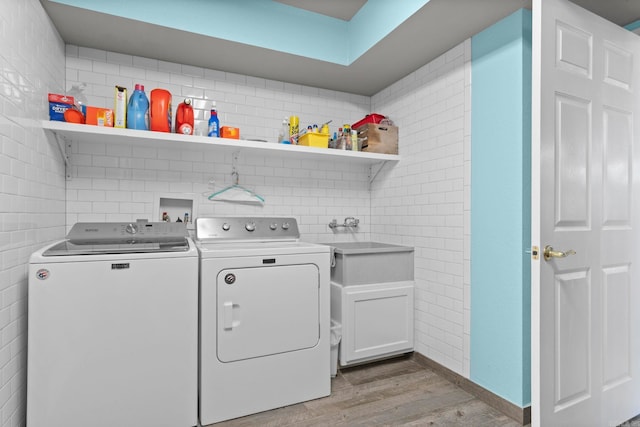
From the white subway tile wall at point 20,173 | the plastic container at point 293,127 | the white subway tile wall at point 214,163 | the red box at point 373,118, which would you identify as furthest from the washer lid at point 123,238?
the red box at point 373,118

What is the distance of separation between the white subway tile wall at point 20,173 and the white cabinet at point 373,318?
176 centimetres

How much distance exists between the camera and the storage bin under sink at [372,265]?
2490 mm

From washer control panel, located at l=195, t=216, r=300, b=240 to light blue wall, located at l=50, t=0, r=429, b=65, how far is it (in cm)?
120

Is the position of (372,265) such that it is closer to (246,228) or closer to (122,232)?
(246,228)

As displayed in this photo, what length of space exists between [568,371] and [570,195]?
82cm

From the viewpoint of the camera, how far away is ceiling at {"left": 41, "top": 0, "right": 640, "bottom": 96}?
6.47 feet

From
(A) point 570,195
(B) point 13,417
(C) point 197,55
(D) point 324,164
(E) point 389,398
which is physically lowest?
(E) point 389,398

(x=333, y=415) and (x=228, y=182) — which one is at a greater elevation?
(x=228, y=182)

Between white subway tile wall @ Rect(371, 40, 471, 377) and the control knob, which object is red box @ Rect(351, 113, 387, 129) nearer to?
white subway tile wall @ Rect(371, 40, 471, 377)

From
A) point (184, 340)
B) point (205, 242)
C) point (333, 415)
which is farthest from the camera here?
point (205, 242)

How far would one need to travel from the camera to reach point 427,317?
8.56 ft

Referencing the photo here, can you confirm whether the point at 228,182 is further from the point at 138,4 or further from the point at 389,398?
the point at 389,398

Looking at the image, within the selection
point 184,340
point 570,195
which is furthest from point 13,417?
point 570,195

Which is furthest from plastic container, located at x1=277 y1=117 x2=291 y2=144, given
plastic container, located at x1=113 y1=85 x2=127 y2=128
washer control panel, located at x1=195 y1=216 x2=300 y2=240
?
plastic container, located at x1=113 y1=85 x2=127 y2=128
